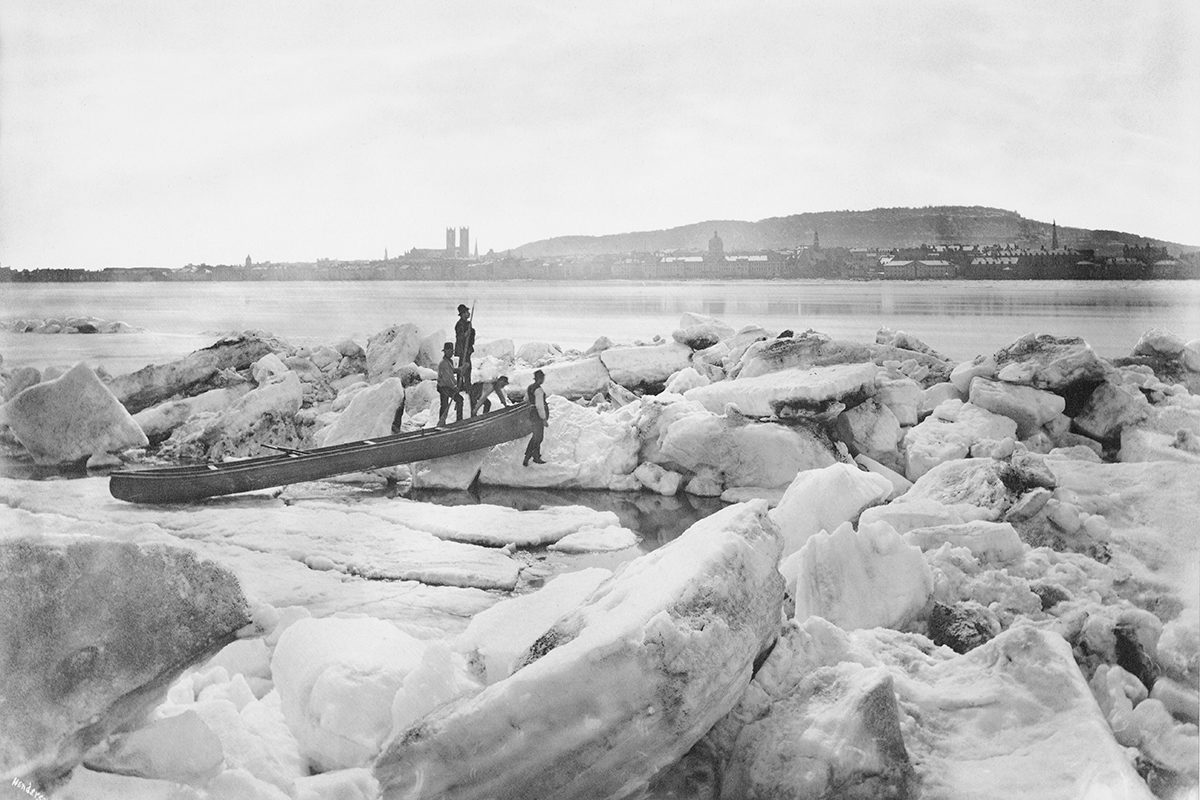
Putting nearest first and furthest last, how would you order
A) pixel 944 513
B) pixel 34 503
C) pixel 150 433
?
pixel 944 513 < pixel 34 503 < pixel 150 433

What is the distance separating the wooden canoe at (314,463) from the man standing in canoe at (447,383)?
0.21m

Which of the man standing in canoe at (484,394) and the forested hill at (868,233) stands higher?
the forested hill at (868,233)

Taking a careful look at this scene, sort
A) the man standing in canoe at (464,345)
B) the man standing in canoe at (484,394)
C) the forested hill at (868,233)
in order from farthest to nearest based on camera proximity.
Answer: the man standing in canoe at (484,394), the man standing in canoe at (464,345), the forested hill at (868,233)

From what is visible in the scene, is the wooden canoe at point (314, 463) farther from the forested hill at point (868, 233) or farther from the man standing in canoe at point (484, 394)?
the forested hill at point (868, 233)

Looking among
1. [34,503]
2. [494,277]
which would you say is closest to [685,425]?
[494,277]

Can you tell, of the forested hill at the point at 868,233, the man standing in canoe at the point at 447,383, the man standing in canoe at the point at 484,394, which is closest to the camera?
the forested hill at the point at 868,233

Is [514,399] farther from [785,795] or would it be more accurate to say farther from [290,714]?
[785,795]

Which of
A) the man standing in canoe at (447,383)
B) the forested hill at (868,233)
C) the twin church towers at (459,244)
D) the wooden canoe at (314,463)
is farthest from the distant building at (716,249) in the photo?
the man standing in canoe at (447,383)

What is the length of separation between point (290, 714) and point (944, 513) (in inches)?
79.2

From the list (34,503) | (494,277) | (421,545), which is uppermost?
(494,277)

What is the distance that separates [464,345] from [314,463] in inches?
57.0

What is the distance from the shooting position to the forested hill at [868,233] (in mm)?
3172

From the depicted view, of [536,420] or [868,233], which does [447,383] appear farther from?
[868,233]

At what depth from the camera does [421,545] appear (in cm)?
364
